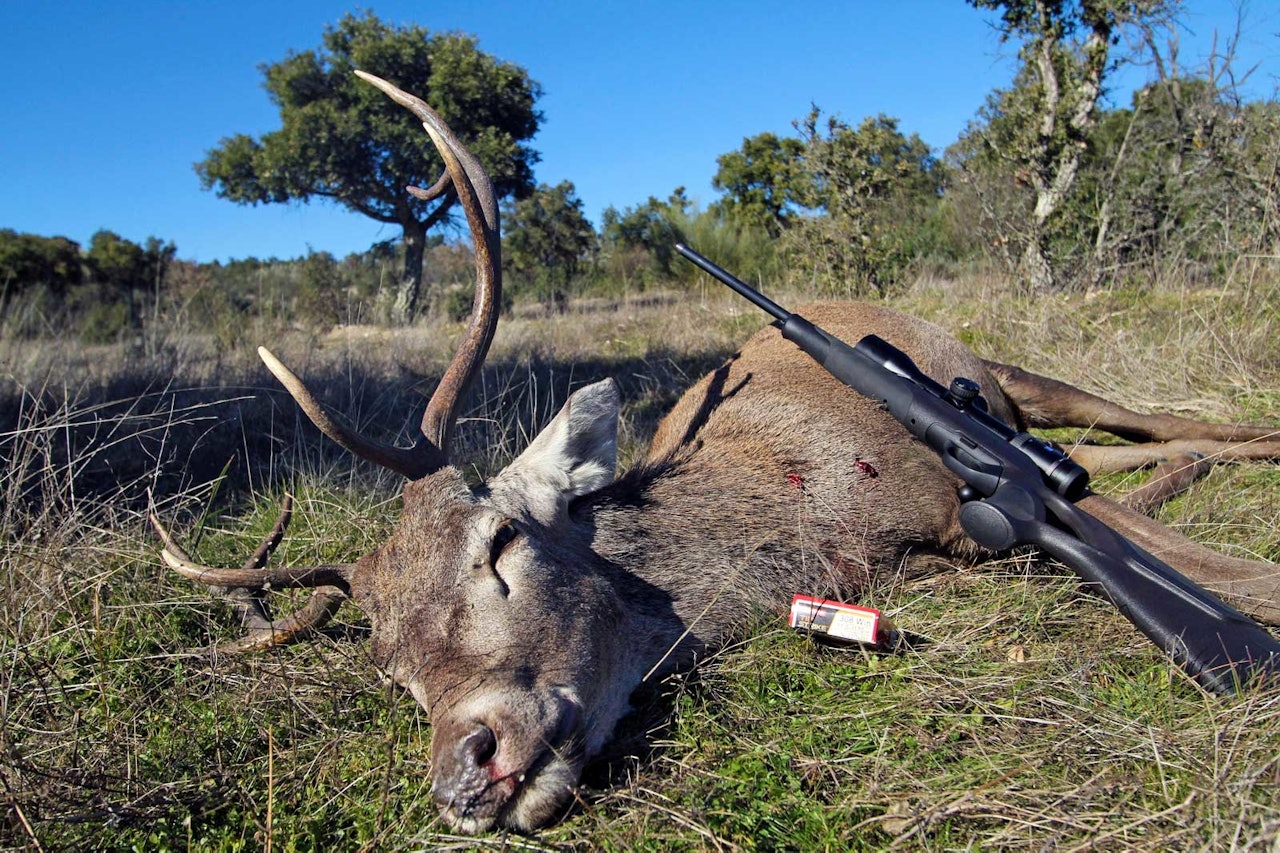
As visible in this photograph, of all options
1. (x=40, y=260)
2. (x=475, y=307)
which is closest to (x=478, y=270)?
(x=475, y=307)

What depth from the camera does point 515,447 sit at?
501cm

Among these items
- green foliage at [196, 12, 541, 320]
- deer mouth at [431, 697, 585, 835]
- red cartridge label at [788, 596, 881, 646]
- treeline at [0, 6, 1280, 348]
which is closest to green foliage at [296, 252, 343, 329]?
treeline at [0, 6, 1280, 348]

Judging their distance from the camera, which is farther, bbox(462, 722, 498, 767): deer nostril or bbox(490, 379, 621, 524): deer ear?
bbox(490, 379, 621, 524): deer ear

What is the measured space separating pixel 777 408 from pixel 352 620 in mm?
1919

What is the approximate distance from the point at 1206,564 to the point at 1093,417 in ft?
6.06

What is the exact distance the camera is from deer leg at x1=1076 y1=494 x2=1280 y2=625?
2.70 m

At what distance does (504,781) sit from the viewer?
6.30 ft

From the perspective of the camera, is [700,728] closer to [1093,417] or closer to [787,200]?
[1093,417]

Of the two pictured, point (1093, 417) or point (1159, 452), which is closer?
point (1159, 452)

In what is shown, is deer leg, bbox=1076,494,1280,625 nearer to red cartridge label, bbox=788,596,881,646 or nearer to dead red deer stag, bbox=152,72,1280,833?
dead red deer stag, bbox=152,72,1280,833

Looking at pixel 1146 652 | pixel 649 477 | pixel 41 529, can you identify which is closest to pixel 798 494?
pixel 649 477

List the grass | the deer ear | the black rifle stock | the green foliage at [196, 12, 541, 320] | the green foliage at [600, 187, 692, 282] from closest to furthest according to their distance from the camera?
1. the grass
2. the black rifle stock
3. the deer ear
4. the green foliage at [600, 187, 692, 282]
5. the green foliage at [196, 12, 541, 320]

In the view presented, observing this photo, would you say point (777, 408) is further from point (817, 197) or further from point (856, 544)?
point (817, 197)

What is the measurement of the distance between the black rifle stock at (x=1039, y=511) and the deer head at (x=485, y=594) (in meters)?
1.19
